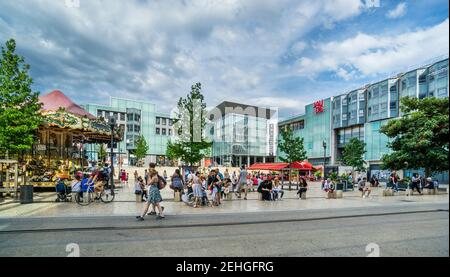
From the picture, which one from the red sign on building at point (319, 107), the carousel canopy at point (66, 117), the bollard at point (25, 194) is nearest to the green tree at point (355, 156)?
the red sign on building at point (319, 107)

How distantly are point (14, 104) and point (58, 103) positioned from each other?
19.6 ft

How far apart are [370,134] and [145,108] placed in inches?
2643

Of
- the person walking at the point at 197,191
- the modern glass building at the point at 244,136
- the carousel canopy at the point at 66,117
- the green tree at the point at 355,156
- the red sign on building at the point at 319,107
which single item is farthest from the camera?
the modern glass building at the point at 244,136

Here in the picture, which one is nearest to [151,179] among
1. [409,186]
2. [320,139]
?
[409,186]

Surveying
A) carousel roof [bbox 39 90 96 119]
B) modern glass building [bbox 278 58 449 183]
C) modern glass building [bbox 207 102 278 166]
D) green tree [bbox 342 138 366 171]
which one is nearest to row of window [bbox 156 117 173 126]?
modern glass building [bbox 207 102 278 166]

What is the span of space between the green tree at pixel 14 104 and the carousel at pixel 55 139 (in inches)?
56.7

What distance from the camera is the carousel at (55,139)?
64.6 ft

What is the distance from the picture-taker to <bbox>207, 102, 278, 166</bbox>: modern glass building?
76875mm

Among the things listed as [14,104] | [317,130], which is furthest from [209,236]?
[317,130]

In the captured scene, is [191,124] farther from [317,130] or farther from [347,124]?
[317,130]

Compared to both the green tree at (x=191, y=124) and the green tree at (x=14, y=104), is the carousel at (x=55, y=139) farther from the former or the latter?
the green tree at (x=191, y=124)

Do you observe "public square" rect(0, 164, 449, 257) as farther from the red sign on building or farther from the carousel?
the red sign on building

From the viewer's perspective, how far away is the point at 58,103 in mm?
22781
